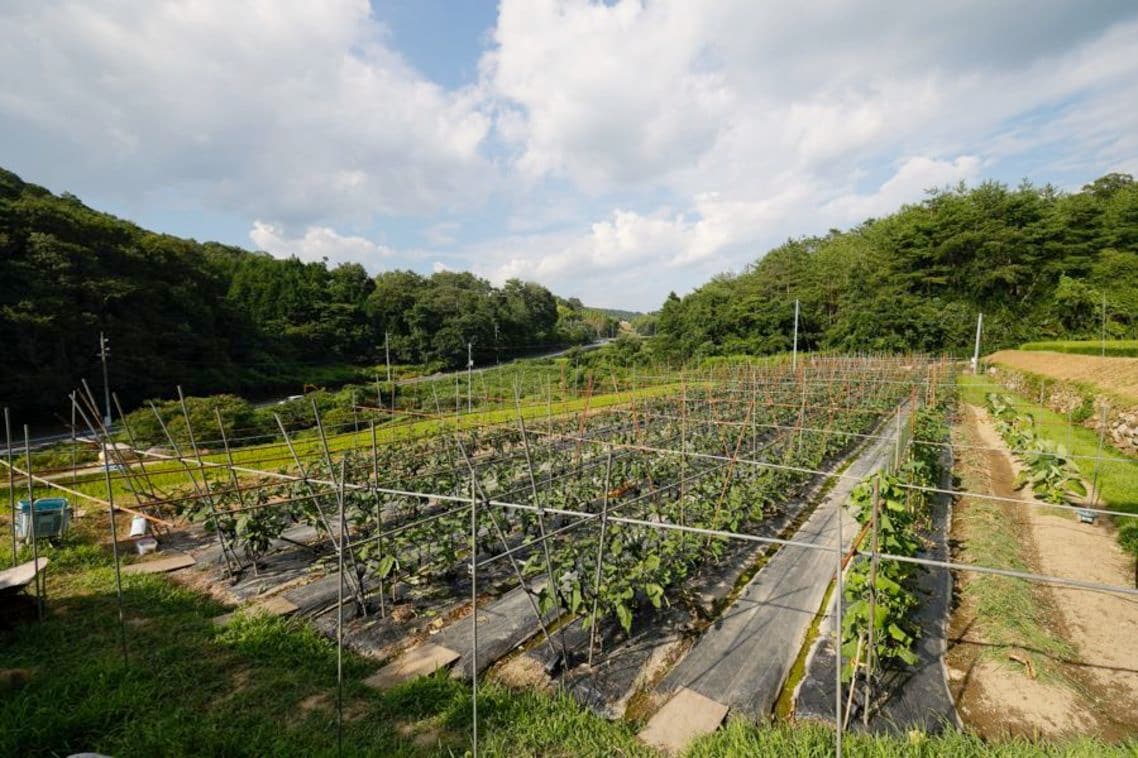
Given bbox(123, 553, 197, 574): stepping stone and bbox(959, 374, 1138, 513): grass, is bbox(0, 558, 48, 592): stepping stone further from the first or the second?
bbox(959, 374, 1138, 513): grass

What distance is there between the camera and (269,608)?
173 inches

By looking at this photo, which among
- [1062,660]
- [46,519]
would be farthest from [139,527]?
[1062,660]

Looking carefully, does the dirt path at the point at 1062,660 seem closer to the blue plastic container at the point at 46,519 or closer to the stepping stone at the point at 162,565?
the stepping stone at the point at 162,565

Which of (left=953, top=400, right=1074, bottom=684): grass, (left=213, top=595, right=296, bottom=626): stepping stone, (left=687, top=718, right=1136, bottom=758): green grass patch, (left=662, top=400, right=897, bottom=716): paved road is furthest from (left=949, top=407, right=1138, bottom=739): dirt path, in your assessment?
(left=213, top=595, right=296, bottom=626): stepping stone

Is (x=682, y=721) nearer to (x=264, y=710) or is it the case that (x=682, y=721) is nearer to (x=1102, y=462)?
(x=264, y=710)

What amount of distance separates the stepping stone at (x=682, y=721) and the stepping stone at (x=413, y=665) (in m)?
1.53

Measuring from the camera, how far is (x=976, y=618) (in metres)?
4.10

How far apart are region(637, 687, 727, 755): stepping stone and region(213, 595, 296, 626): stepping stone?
3305mm

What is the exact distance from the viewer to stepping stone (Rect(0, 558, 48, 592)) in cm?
379

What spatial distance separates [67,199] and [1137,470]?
46.6 metres

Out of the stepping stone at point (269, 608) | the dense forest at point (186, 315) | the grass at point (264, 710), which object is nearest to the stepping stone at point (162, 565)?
the grass at point (264, 710)

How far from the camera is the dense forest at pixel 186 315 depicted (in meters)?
19.7

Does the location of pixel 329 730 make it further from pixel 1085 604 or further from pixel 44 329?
pixel 44 329

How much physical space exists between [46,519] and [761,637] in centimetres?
757
